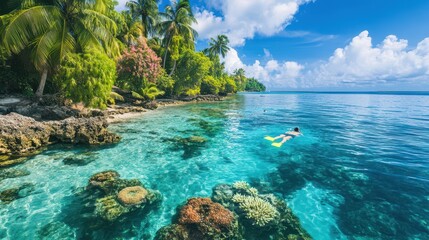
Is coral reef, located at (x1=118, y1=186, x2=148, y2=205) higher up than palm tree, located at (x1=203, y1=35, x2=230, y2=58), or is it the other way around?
palm tree, located at (x1=203, y1=35, x2=230, y2=58)

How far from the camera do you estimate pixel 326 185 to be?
31.4ft

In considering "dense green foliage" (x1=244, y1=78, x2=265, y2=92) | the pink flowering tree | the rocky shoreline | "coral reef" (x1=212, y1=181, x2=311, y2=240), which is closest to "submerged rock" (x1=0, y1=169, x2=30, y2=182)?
the rocky shoreline

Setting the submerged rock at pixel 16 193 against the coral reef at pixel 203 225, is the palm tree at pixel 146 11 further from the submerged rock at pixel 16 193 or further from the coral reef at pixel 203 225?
the coral reef at pixel 203 225

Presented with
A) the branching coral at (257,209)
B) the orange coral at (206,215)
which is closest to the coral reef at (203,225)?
the orange coral at (206,215)

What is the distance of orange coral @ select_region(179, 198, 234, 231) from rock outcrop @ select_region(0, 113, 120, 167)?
32.5ft

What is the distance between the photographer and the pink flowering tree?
100 feet

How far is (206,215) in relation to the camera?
6.62 metres

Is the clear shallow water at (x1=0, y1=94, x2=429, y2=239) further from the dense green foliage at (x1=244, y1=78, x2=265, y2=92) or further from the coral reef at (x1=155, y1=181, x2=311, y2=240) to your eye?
the dense green foliage at (x1=244, y1=78, x2=265, y2=92)

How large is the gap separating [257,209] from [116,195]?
534cm

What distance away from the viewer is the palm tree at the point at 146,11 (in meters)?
37.8

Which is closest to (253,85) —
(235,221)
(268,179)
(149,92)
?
(149,92)

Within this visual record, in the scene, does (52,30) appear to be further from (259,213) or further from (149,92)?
(259,213)

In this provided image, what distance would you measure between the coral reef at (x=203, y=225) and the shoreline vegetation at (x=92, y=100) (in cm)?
3

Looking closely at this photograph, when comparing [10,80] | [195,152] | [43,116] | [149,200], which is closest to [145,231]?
[149,200]
